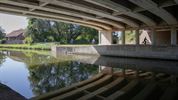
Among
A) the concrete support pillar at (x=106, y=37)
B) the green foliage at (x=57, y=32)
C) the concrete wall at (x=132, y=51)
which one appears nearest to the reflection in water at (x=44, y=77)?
the concrete wall at (x=132, y=51)

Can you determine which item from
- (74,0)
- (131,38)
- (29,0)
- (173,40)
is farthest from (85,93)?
(131,38)

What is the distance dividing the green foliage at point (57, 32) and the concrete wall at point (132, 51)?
27.2 meters

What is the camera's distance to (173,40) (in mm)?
30094

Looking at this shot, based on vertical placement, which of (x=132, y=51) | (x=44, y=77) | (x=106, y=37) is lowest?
(x=44, y=77)

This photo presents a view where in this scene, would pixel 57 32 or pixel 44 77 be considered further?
pixel 57 32

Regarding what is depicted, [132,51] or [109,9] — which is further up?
[109,9]

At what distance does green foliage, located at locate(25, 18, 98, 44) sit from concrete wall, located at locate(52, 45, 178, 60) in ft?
89.1

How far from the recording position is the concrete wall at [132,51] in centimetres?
2512

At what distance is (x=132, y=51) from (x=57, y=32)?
4298cm

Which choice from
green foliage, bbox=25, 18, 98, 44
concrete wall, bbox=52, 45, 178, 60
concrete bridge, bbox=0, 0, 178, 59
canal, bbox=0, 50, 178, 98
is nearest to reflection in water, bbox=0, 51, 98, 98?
canal, bbox=0, 50, 178, 98

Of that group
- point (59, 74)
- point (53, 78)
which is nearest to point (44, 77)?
point (53, 78)

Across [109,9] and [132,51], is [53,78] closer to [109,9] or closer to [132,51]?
[109,9]

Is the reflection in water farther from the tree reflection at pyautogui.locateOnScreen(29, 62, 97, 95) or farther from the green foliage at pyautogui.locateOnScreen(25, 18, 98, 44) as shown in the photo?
the green foliage at pyautogui.locateOnScreen(25, 18, 98, 44)

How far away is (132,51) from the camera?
29344mm
